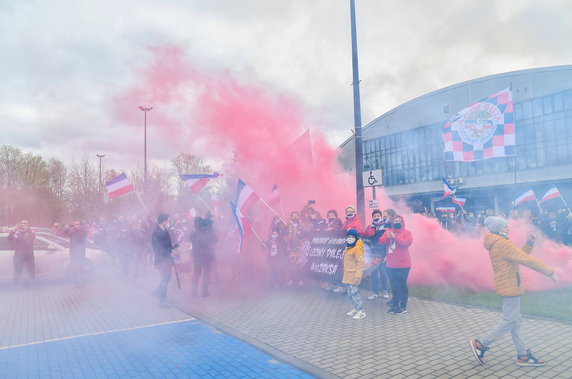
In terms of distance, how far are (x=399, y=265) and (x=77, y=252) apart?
871 centimetres

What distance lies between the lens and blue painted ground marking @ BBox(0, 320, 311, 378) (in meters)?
4.53

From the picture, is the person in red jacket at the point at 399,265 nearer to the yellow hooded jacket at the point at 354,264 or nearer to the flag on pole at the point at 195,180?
the yellow hooded jacket at the point at 354,264

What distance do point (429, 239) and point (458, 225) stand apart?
7657 mm

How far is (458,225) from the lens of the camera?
634 inches

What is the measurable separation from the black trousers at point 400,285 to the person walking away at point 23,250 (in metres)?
9.18

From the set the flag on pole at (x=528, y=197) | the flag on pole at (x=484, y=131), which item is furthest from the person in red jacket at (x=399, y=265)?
the flag on pole at (x=528, y=197)

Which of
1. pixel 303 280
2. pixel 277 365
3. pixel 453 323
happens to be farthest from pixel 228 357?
pixel 303 280

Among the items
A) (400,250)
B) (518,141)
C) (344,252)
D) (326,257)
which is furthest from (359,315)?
(518,141)

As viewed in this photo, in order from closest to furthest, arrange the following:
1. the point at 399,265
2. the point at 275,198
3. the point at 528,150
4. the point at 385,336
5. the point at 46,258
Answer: the point at 385,336 < the point at 399,265 < the point at 46,258 < the point at 275,198 < the point at 528,150

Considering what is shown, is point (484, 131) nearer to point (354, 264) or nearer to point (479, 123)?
point (479, 123)

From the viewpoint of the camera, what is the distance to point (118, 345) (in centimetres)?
552

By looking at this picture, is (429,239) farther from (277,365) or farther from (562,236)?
(277,365)

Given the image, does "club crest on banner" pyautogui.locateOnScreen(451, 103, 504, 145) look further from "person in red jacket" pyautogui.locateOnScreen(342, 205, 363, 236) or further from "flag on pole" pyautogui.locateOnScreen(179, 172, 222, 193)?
"flag on pole" pyautogui.locateOnScreen(179, 172, 222, 193)

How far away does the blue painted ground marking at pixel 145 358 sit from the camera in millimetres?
4527
